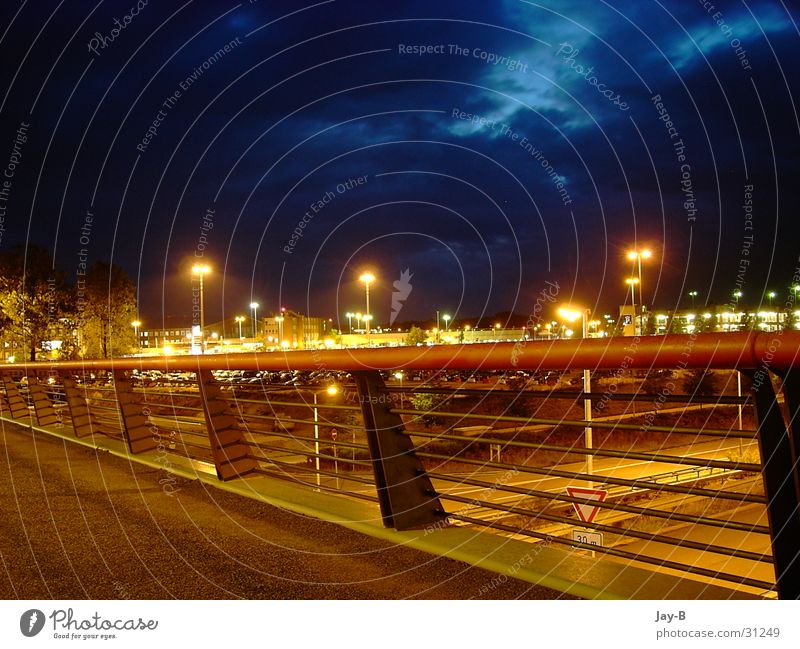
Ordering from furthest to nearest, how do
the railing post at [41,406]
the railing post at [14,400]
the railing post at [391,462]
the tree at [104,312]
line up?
the tree at [104,312]
the railing post at [14,400]
the railing post at [41,406]
the railing post at [391,462]

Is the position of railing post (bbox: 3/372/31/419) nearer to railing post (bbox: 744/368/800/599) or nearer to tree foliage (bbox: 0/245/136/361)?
tree foliage (bbox: 0/245/136/361)

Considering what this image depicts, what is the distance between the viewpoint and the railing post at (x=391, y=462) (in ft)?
12.5

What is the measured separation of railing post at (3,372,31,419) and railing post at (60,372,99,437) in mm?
4395

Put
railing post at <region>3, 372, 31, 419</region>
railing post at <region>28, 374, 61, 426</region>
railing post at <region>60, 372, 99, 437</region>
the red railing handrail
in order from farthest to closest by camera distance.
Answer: railing post at <region>3, 372, 31, 419</region> < railing post at <region>28, 374, 61, 426</region> < railing post at <region>60, 372, 99, 437</region> < the red railing handrail

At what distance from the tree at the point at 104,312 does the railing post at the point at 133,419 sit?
2362 centimetres

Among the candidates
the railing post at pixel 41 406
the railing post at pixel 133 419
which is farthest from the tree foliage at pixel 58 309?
the railing post at pixel 133 419

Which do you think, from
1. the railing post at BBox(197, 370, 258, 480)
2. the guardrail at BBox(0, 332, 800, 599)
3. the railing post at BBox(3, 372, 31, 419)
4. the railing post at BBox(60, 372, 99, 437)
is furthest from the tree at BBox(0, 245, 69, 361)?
the railing post at BBox(197, 370, 258, 480)

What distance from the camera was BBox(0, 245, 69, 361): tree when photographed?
26.3m

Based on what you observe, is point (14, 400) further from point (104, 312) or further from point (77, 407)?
point (104, 312)

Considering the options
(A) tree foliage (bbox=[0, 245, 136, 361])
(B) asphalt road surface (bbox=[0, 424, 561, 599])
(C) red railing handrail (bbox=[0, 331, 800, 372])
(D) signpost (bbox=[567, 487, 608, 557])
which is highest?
(A) tree foliage (bbox=[0, 245, 136, 361])

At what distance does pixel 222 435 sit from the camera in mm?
5578

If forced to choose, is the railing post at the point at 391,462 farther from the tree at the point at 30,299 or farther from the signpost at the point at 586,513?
the tree at the point at 30,299

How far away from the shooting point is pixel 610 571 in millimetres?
2957
